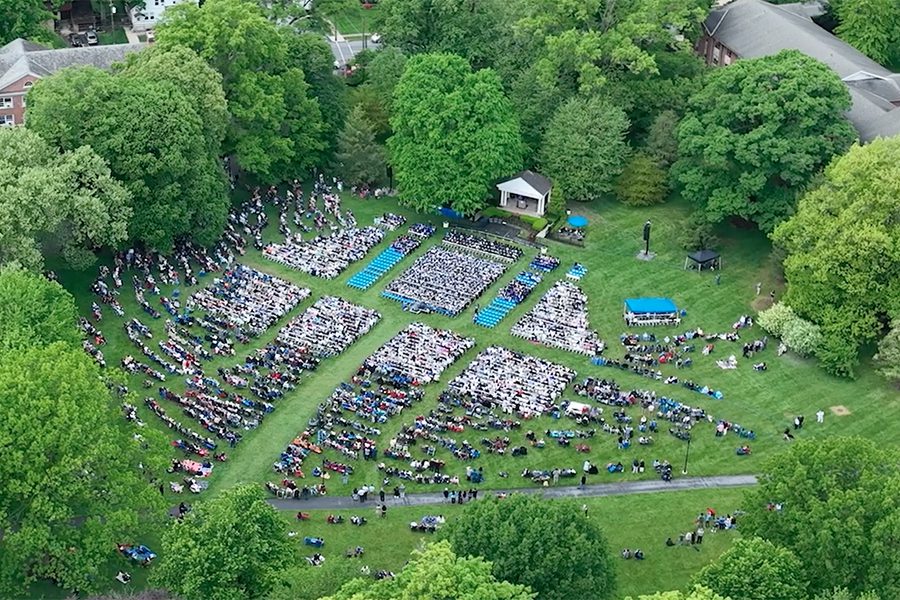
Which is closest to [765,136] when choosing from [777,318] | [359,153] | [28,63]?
[777,318]

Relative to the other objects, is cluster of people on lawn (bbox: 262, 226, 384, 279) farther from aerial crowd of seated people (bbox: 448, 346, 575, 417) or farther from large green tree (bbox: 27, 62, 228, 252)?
aerial crowd of seated people (bbox: 448, 346, 575, 417)

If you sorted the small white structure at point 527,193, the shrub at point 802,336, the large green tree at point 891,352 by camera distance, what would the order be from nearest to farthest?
the large green tree at point 891,352
the shrub at point 802,336
the small white structure at point 527,193

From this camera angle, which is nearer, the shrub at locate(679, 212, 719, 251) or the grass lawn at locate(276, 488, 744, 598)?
the grass lawn at locate(276, 488, 744, 598)

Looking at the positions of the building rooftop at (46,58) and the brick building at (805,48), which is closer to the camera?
the brick building at (805,48)

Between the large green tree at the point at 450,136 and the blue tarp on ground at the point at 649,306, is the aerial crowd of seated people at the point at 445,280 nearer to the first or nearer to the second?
the large green tree at the point at 450,136

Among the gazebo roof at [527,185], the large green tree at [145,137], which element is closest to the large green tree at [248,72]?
the large green tree at [145,137]

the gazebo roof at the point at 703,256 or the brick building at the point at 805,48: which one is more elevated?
the brick building at the point at 805,48

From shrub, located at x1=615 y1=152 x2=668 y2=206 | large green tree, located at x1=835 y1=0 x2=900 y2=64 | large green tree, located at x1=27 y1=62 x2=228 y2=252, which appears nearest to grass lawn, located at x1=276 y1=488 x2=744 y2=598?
large green tree, located at x1=27 y1=62 x2=228 y2=252
